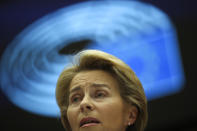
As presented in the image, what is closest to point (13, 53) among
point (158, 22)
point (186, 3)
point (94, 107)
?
point (158, 22)

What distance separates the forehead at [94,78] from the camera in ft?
6.63

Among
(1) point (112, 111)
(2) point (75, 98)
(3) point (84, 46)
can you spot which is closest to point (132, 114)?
(1) point (112, 111)

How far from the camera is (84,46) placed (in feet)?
15.9

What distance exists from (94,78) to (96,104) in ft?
0.64

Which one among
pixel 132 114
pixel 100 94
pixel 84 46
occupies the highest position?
pixel 84 46

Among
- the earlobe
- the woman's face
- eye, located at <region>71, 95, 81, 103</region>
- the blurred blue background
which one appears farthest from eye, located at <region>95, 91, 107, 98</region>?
the blurred blue background

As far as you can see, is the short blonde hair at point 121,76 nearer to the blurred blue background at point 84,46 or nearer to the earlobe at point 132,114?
the earlobe at point 132,114

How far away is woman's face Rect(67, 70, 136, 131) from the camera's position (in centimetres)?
185

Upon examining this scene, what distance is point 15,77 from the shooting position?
16.1 ft

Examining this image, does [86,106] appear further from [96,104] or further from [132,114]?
[132,114]

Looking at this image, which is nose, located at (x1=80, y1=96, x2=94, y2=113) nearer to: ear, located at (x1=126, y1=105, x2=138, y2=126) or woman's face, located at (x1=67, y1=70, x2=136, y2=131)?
woman's face, located at (x1=67, y1=70, x2=136, y2=131)

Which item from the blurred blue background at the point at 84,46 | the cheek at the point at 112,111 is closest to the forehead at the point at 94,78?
the cheek at the point at 112,111

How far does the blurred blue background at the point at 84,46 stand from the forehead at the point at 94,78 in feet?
7.71

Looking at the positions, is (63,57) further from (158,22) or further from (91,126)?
(91,126)
